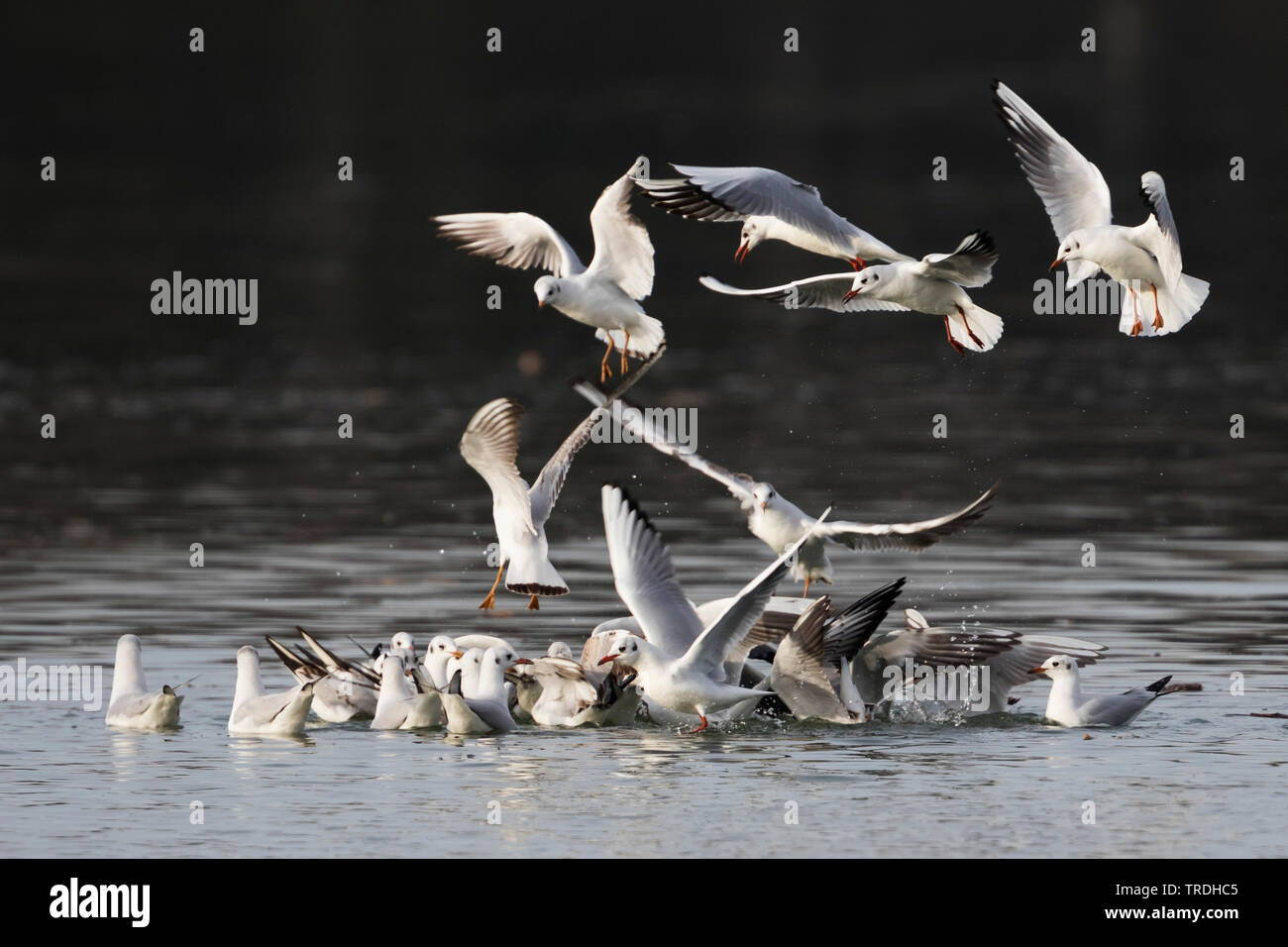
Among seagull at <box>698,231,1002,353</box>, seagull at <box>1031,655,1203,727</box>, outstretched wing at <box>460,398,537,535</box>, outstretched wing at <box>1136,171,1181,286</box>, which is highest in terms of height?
outstretched wing at <box>1136,171,1181,286</box>

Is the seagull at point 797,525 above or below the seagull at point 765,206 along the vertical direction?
below

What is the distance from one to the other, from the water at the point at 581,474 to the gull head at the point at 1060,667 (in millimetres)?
390

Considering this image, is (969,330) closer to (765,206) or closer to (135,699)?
(765,206)

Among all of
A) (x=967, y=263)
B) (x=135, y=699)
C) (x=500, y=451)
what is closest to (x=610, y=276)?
(x=500, y=451)

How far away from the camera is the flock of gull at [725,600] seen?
52.3ft

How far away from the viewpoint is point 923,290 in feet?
52.6

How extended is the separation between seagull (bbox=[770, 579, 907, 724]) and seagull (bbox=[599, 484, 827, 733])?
0.24 metres

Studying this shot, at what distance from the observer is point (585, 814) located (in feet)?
45.5

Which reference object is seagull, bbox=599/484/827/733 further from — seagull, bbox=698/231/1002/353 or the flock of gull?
seagull, bbox=698/231/1002/353

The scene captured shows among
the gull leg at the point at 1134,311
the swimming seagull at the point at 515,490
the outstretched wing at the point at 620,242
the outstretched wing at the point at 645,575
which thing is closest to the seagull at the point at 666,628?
the outstretched wing at the point at 645,575

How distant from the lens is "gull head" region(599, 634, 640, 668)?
51.8 feet

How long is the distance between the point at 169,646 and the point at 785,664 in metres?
4.65

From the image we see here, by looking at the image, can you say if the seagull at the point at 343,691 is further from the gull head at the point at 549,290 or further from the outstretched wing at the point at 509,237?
the outstretched wing at the point at 509,237

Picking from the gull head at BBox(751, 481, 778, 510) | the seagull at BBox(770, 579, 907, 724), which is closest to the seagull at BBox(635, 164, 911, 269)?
the gull head at BBox(751, 481, 778, 510)
